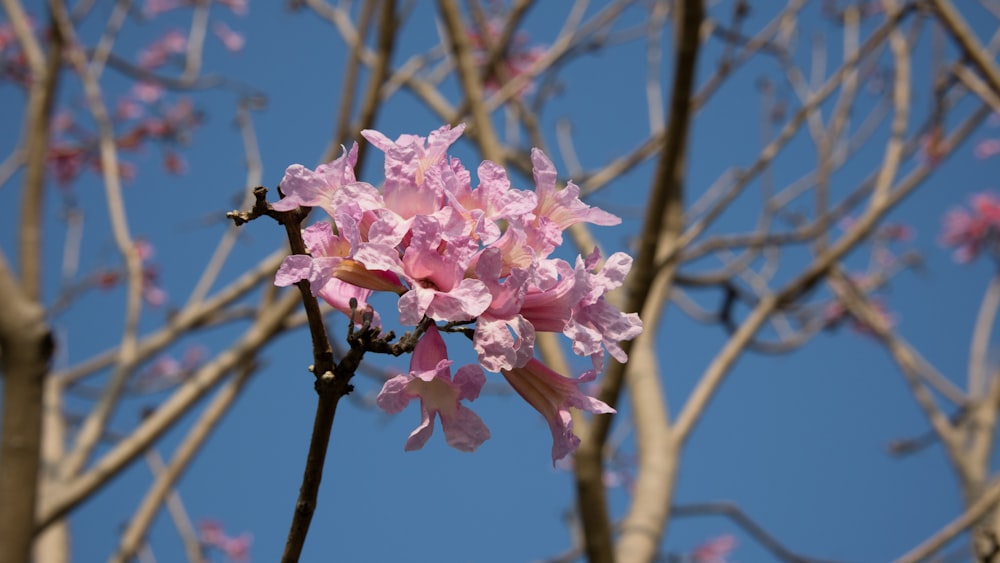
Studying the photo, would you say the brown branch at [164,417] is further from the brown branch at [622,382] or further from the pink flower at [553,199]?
the pink flower at [553,199]

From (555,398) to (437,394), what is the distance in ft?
0.40

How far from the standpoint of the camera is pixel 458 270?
765 mm

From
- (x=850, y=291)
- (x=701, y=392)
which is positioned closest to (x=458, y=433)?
(x=701, y=392)

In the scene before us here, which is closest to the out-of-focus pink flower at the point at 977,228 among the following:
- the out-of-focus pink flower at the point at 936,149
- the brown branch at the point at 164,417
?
the out-of-focus pink flower at the point at 936,149

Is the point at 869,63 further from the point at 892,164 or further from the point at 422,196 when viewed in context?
the point at 422,196

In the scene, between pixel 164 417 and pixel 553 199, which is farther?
pixel 164 417

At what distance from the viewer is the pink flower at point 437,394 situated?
78 centimetres

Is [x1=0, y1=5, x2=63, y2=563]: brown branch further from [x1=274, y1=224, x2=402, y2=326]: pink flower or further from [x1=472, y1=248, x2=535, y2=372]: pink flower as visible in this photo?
[x1=472, y1=248, x2=535, y2=372]: pink flower

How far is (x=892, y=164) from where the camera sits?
9.72ft

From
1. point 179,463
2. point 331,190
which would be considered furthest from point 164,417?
point 331,190

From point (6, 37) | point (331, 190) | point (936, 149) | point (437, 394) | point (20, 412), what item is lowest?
point (437, 394)

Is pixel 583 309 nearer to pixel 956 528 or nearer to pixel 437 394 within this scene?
pixel 437 394

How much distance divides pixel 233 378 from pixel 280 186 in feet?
7.08

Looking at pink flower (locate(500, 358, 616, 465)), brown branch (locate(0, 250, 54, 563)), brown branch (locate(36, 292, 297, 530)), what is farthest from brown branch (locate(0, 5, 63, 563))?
pink flower (locate(500, 358, 616, 465))
